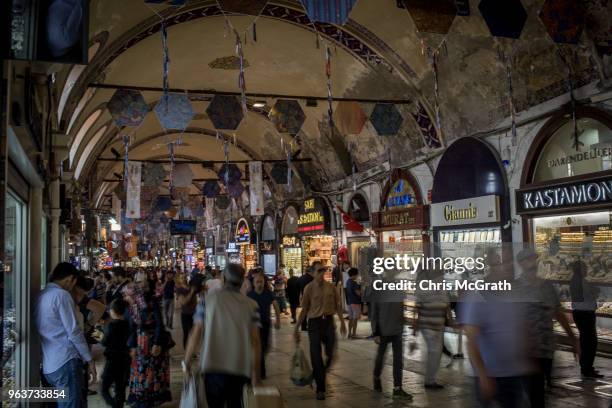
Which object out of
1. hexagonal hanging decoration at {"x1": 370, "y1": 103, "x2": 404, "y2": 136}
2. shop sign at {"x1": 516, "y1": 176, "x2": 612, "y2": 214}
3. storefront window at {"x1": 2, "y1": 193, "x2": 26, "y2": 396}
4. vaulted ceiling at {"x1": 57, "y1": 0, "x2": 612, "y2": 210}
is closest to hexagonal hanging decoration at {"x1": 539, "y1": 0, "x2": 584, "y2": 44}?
vaulted ceiling at {"x1": 57, "y1": 0, "x2": 612, "y2": 210}

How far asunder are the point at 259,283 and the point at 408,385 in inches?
104

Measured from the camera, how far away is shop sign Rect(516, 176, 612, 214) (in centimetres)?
1010

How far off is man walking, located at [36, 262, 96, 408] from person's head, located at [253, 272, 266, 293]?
13.3 feet

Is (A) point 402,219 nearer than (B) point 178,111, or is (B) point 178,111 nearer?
(B) point 178,111

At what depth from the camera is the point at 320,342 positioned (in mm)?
7695

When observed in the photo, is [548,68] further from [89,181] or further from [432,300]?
[89,181]

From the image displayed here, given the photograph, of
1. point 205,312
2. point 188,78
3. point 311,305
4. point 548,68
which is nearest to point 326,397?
point 311,305

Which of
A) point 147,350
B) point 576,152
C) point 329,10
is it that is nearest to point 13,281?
point 147,350

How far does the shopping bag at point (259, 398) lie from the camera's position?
4.49m

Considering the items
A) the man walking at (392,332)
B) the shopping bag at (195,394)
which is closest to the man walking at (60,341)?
the shopping bag at (195,394)

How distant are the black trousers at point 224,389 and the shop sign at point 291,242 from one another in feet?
68.7

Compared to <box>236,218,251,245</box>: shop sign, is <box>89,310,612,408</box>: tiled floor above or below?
below

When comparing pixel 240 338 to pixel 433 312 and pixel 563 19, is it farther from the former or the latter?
pixel 563 19

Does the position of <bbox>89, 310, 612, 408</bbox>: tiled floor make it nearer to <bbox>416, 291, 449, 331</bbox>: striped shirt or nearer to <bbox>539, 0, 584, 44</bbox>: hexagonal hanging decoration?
<bbox>416, 291, 449, 331</bbox>: striped shirt
